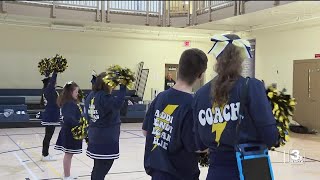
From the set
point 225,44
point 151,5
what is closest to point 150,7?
point 151,5

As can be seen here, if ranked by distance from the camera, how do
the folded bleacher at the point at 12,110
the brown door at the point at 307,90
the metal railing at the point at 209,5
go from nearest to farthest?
the metal railing at the point at 209,5 < the brown door at the point at 307,90 < the folded bleacher at the point at 12,110

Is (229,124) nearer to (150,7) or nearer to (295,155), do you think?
(150,7)

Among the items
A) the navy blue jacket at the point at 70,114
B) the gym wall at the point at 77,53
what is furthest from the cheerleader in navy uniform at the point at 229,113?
the gym wall at the point at 77,53

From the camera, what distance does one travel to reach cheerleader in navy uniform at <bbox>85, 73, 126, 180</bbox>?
3.71 metres

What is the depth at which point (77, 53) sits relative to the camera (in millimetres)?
14445

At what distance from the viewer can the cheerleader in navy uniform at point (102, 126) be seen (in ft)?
12.2

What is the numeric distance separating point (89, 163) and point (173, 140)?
467cm

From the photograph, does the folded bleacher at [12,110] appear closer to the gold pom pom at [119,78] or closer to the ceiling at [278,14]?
the gold pom pom at [119,78]

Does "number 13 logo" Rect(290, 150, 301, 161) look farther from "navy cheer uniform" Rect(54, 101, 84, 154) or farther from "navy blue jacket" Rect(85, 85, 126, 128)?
"navy blue jacket" Rect(85, 85, 126, 128)

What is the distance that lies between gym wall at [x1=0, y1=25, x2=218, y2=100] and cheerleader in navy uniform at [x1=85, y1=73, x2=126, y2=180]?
10.6 m

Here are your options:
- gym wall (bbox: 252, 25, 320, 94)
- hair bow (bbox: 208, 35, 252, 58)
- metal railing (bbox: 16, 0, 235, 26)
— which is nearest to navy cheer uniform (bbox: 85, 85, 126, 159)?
hair bow (bbox: 208, 35, 252, 58)

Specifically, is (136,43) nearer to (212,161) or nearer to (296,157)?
(296,157)

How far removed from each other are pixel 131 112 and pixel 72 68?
9.29 ft

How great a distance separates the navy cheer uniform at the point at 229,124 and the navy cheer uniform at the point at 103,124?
5.30 feet
